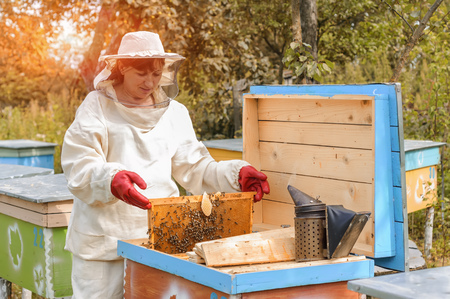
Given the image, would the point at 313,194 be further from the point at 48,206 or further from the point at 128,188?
the point at 48,206

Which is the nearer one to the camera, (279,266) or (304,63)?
(279,266)

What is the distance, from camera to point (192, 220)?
8.04 feet

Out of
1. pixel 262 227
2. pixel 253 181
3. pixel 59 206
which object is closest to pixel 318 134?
pixel 253 181

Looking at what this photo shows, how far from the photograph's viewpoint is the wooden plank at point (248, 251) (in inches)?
79.0

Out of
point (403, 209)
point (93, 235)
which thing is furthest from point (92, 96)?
point (403, 209)

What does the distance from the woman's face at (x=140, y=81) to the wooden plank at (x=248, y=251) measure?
89 centimetres

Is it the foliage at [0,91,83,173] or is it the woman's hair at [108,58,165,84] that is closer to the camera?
the woman's hair at [108,58,165,84]

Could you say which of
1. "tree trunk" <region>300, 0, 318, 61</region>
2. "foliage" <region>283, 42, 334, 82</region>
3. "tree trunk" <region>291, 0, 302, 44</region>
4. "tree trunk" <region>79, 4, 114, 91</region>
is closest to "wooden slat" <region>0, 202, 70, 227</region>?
"foliage" <region>283, 42, 334, 82</region>

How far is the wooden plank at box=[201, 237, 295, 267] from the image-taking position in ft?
6.59

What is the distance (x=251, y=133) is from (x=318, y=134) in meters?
0.44

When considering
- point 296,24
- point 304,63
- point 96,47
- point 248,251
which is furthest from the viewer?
point 96,47

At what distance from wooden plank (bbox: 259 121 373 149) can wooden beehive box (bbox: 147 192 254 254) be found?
0.37 m

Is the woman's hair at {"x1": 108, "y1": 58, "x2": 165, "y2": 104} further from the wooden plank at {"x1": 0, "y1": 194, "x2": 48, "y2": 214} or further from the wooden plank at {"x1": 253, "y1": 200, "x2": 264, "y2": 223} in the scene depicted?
the wooden plank at {"x1": 0, "y1": 194, "x2": 48, "y2": 214}

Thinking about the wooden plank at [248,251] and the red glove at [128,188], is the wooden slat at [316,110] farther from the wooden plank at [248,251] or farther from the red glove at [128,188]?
the red glove at [128,188]
